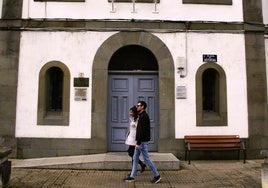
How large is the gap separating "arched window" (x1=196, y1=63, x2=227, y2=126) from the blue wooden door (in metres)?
1.40

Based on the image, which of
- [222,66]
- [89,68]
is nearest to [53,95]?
[89,68]

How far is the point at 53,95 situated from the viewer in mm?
10773

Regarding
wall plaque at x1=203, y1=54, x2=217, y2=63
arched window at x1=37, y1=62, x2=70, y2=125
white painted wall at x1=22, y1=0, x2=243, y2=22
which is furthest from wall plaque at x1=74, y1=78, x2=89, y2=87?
wall plaque at x1=203, y1=54, x2=217, y2=63

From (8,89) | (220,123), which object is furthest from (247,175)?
(8,89)

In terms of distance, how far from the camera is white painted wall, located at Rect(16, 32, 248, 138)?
10203 mm

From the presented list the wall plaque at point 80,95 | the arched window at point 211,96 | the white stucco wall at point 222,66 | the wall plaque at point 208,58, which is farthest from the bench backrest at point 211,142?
the wall plaque at point 80,95

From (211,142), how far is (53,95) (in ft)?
17.1

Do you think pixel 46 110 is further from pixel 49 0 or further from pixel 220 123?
pixel 220 123

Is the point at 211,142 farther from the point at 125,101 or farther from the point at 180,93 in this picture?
the point at 125,101

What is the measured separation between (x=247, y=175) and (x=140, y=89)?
13.9 feet

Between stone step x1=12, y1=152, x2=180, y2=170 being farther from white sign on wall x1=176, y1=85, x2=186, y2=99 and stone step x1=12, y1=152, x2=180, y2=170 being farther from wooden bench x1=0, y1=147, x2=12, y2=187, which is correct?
wooden bench x1=0, y1=147, x2=12, y2=187

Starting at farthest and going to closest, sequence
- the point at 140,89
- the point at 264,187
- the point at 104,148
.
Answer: the point at 140,89 < the point at 104,148 < the point at 264,187

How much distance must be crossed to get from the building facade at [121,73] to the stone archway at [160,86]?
3cm

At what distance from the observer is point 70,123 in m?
10.2
